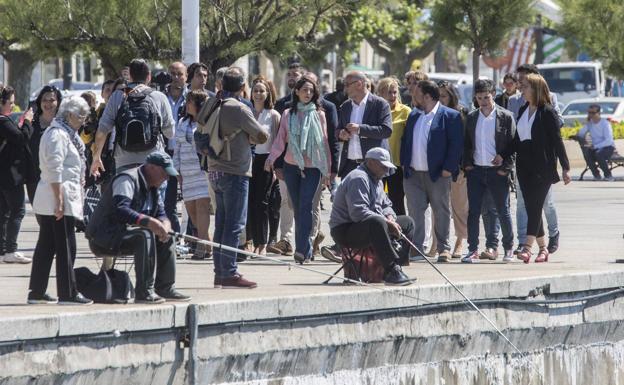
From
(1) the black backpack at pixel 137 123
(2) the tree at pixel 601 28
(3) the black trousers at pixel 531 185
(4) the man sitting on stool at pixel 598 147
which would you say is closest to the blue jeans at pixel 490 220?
(3) the black trousers at pixel 531 185

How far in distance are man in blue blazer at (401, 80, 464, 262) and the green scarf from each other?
0.80m

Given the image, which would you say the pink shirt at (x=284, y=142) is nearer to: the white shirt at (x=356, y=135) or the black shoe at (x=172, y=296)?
the white shirt at (x=356, y=135)

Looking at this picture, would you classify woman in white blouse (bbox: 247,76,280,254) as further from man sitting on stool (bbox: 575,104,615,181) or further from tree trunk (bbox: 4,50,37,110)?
tree trunk (bbox: 4,50,37,110)

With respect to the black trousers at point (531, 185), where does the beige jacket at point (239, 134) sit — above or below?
above

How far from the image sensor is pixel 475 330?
445 inches

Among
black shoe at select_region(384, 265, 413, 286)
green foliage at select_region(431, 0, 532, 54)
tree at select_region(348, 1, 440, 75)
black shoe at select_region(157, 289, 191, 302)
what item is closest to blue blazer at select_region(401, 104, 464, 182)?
black shoe at select_region(384, 265, 413, 286)

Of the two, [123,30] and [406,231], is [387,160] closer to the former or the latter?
[406,231]

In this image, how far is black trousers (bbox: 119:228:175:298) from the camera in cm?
Answer: 981

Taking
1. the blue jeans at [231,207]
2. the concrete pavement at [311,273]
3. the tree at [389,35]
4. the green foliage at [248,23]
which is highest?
the tree at [389,35]

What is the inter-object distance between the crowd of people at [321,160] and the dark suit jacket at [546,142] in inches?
0.5

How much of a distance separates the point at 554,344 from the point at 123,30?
1088 cm

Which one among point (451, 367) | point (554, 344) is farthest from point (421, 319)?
point (554, 344)

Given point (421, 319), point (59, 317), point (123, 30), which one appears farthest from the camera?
point (123, 30)

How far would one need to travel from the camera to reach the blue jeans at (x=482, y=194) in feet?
45.8
